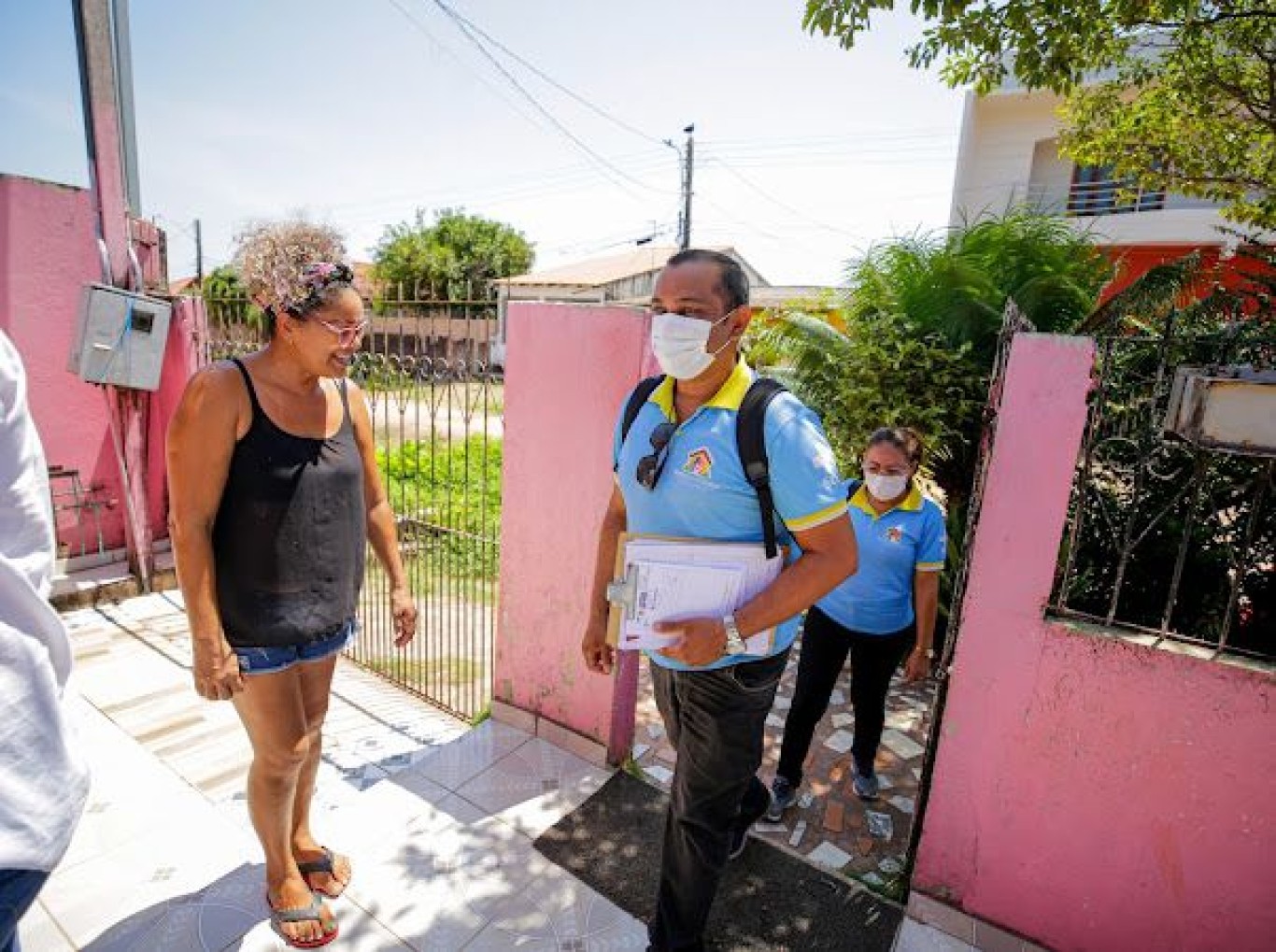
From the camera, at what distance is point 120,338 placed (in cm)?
457

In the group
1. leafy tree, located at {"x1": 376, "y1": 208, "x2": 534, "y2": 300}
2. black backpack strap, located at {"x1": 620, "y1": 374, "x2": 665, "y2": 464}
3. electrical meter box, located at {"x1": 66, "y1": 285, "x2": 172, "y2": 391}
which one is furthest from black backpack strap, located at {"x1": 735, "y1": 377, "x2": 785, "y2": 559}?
leafy tree, located at {"x1": 376, "y1": 208, "x2": 534, "y2": 300}

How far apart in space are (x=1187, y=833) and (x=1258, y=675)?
1.82 feet

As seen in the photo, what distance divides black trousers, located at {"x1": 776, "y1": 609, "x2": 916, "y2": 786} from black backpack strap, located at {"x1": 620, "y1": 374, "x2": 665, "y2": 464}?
149 centimetres

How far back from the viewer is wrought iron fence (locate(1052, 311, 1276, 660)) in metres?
2.10

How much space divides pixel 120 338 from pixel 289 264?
11.3 ft

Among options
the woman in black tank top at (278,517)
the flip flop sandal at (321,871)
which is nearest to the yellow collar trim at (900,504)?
the woman in black tank top at (278,517)

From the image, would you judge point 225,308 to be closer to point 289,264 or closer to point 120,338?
point 120,338

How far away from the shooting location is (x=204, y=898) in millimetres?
2508

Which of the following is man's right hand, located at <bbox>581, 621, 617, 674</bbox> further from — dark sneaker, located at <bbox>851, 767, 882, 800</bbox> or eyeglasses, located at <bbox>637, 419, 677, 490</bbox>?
dark sneaker, located at <bbox>851, 767, 882, 800</bbox>

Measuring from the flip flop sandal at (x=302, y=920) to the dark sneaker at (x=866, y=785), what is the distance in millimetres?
2408

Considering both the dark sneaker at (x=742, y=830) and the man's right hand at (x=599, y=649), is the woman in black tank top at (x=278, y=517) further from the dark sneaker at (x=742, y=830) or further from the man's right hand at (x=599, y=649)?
the dark sneaker at (x=742, y=830)

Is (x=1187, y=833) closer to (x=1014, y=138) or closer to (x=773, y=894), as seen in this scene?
(x=773, y=894)

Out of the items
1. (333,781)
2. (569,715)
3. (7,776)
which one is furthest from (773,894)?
(7,776)

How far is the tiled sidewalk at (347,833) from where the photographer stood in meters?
2.42
